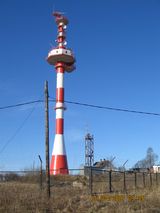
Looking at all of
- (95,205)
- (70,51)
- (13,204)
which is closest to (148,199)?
(95,205)

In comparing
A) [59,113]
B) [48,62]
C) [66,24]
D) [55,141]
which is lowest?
[55,141]

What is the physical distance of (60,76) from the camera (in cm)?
5275

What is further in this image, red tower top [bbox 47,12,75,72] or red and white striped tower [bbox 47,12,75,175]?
red tower top [bbox 47,12,75,72]

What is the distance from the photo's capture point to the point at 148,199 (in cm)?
2195

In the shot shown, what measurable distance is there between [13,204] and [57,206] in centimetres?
189

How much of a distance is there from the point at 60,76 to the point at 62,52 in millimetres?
3476

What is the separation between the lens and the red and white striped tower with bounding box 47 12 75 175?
50875 mm

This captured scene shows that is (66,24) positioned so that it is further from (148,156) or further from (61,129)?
(148,156)

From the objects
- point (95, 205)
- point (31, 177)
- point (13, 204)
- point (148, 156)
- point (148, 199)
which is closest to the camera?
point (13, 204)

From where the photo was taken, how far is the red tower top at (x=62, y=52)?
2142 inches

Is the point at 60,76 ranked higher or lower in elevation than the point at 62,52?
lower

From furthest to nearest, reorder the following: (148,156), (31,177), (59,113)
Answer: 1. (148,156)
2. (59,113)
3. (31,177)

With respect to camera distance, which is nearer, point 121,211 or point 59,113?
point 121,211

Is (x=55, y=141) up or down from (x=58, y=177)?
up
